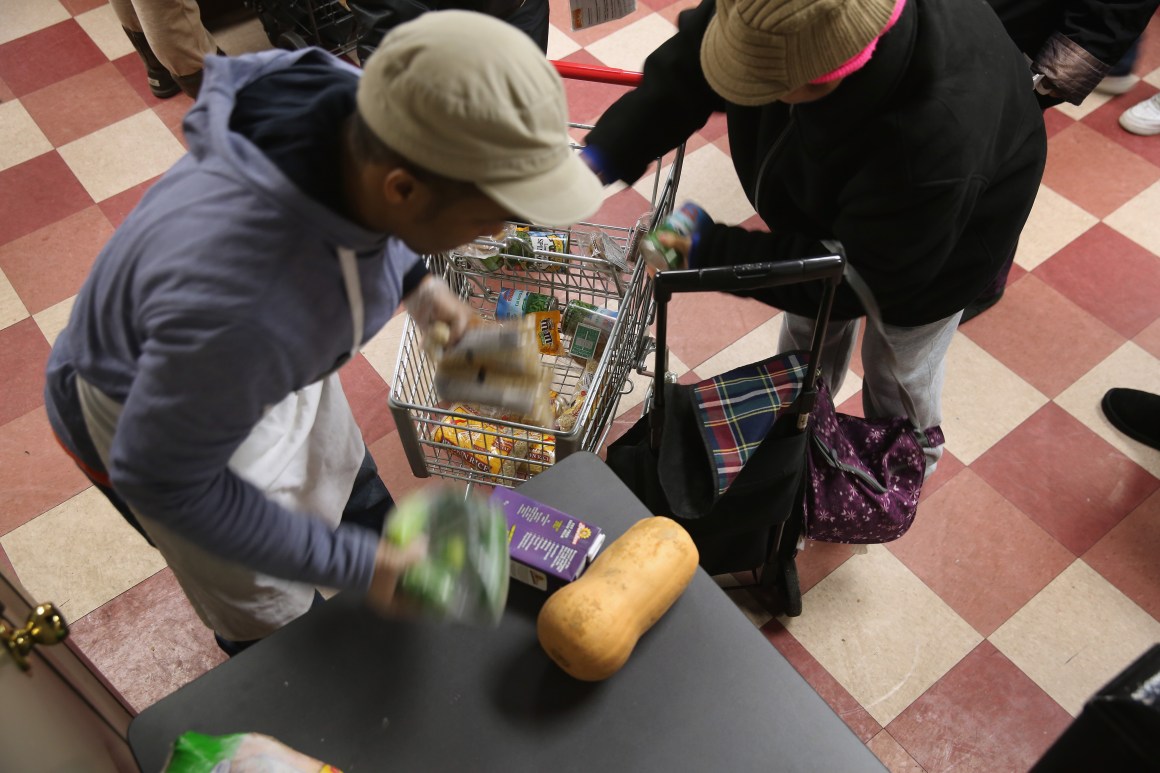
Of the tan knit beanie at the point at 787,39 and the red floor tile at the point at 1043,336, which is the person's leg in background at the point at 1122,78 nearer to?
the red floor tile at the point at 1043,336

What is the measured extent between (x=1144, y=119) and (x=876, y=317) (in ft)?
8.82

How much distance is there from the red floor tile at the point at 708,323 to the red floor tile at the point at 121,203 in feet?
6.97

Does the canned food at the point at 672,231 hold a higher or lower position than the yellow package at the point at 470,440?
higher

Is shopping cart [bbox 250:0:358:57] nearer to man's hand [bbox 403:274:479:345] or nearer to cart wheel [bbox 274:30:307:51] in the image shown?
cart wheel [bbox 274:30:307:51]

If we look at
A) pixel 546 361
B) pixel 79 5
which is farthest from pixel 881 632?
pixel 79 5

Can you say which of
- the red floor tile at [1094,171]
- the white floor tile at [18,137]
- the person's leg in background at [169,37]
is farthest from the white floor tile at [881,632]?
the white floor tile at [18,137]

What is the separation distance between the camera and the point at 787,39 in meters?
1.34

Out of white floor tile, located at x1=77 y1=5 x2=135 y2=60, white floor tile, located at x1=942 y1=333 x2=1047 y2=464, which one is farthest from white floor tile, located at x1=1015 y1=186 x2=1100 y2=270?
white floor tile, located at x1=77 y1=5 x2=135 y2=60

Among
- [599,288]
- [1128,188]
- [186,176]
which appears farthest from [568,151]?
[1128,188]

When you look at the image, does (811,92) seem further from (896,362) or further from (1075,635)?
(1075,635)

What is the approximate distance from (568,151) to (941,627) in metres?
1.94

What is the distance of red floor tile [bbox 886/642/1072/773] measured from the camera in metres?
A: 2.15

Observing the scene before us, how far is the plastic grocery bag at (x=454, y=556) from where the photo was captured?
1.20 m

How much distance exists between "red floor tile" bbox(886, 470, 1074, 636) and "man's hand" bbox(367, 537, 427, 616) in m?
1.77
